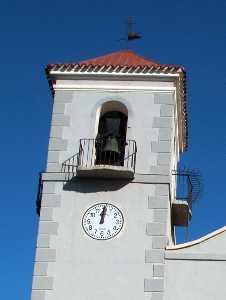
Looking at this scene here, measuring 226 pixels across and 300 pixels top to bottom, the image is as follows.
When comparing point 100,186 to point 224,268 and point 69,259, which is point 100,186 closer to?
point 69,259

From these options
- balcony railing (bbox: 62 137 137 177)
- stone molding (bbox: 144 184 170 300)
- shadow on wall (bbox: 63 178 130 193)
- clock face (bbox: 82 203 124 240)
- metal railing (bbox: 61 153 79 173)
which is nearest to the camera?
stone molding (bbox: 144 184 170 300)

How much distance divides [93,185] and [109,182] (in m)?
0.31

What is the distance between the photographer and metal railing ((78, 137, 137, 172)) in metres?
18.8

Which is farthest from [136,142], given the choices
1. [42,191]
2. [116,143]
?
[42,191]

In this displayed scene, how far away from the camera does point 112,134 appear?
19.3 meters

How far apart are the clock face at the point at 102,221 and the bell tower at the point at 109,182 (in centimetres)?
2

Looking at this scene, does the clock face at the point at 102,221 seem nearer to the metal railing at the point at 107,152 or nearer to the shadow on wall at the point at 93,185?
the shadow on wall at the point at 93,185

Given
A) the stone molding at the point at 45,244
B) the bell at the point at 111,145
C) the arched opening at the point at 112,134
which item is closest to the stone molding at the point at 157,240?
the arched opening at the point at 112,134

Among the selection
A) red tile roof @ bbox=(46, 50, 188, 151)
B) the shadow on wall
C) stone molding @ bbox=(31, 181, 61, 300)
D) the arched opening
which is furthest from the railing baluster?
red tile roof @ bbox=(46, 50, 188, 151)

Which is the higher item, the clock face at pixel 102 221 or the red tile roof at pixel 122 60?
the red tile roof at pixel 122 60

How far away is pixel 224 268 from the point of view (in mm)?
17703

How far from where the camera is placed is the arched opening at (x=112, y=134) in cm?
1906

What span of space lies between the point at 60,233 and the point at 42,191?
0.98 meters

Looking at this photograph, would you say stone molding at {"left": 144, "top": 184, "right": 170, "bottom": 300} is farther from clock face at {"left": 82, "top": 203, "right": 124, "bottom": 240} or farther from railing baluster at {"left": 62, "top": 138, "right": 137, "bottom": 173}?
railing baluster at {"left": 62, "top": 138, "right": 137, "bottom": 173}
